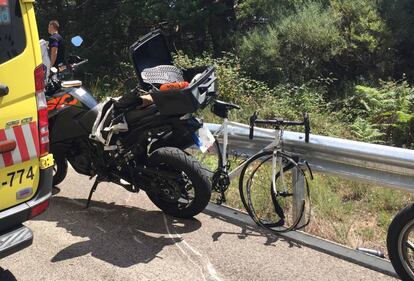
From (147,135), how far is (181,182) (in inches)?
23.3

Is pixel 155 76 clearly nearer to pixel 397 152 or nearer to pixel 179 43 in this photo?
pixel 397 152

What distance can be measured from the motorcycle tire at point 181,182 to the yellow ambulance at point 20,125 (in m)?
1.49

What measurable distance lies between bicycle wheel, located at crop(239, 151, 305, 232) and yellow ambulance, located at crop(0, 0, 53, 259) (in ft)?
7.03

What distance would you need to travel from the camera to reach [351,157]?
479 centimetres

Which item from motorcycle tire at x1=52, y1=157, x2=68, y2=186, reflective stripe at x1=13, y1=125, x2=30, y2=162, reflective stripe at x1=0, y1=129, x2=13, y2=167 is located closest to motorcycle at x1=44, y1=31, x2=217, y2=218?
motorcycle tire at x1=52, y1=157, x2=68, y2=186

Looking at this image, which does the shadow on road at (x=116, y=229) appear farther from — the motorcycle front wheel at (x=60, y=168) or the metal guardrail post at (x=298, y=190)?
the metal guardrail post at (x=298, y=190)

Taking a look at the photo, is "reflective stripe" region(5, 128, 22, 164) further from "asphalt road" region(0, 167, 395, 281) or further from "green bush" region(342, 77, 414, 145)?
"green bush" region(342, 77, 414, 145)

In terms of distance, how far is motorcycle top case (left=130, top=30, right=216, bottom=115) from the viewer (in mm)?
4875

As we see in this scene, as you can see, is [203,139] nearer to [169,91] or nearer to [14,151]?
[169,91]

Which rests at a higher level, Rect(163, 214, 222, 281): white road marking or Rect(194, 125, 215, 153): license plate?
Rect(194, 125, 215, 153): license plate

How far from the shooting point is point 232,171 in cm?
546

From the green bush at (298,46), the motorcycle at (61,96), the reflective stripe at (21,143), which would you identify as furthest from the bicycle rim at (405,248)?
the green bush at (298,46)

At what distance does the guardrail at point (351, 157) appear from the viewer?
14.5 ft

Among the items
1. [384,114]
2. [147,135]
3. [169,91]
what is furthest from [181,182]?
[384,114]
